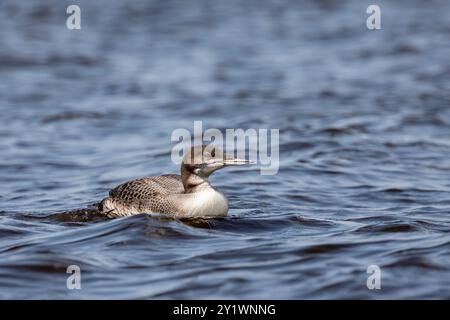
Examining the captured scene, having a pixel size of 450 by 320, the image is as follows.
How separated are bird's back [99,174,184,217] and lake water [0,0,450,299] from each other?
21cm

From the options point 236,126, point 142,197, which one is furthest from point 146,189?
point 236,126

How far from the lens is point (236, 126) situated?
15.4 m

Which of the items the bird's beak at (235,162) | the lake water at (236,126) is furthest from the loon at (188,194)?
the lake water at (236,126)

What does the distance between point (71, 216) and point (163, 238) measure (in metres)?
1.54

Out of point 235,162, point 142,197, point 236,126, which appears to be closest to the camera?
point 235,162

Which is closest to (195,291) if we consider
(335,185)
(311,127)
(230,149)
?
(335,185)

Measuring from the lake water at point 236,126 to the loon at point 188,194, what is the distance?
157mm

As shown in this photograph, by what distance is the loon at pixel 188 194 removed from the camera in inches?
386

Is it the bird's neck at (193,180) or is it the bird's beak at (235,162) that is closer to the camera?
the bird's beak at (235,162)

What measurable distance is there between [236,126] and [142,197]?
5.55 meters

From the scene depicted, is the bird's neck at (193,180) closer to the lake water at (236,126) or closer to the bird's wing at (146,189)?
the bird's wing at (146,189)

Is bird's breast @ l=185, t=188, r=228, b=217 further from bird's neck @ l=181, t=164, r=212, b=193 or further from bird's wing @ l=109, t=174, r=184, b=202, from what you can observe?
bird's wing @ l=109, t=174, r=184, b=202

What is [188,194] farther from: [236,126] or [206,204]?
[236,126]
